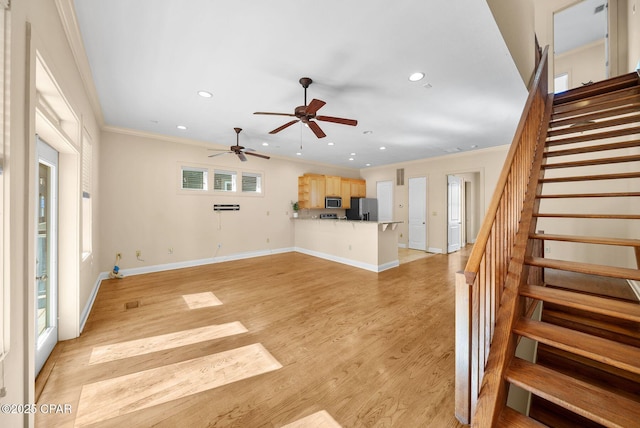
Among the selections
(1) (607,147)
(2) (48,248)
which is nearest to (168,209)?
(2) (48,248)

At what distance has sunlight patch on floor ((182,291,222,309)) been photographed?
3287mm

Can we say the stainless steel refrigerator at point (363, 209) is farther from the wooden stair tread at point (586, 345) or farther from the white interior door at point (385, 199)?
the wooden stair tread at point (586, 345)

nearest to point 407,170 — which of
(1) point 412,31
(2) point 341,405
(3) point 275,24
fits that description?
(1) point 412,31

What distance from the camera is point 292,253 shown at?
680cm

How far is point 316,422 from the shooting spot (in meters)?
1.49

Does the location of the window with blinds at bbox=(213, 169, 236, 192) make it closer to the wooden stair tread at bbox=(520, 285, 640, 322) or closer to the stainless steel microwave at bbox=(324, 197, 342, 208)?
the stainless steel microwave at bbox=(324, 197, 342, 208)

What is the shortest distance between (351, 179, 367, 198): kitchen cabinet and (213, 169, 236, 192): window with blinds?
3.90 meters

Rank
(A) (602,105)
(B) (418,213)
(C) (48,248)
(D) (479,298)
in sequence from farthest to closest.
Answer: (B) (418,213)
(A) (602,105)
(C) (48,248)
(D) (479,298)

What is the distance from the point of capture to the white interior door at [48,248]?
7.15ft

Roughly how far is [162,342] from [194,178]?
3864 millimetres

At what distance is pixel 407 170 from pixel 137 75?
262 inches

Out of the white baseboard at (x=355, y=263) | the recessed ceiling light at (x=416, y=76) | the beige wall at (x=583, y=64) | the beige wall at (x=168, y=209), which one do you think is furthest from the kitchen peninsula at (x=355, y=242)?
the beige wall at (x=583, y=64)

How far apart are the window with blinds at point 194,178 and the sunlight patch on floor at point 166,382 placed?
4.13 meters

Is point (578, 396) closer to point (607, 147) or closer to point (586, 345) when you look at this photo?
point (586, 345)
